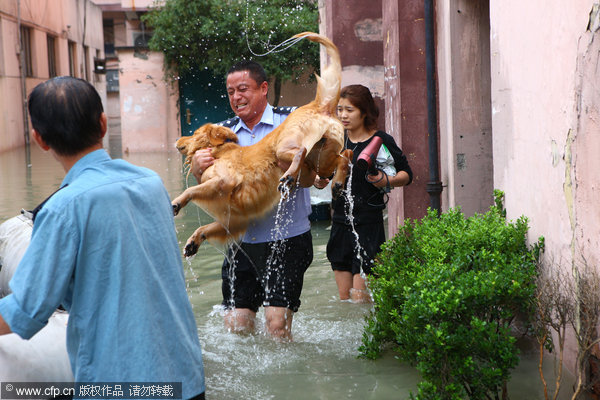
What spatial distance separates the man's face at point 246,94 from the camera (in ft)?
15.1

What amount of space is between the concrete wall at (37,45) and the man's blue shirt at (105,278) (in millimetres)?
21229

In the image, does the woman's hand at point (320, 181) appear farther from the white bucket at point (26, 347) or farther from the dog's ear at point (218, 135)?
the white bucket at point (26, 347)

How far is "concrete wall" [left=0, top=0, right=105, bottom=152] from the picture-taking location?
72.9ft

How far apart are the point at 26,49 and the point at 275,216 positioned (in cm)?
2354

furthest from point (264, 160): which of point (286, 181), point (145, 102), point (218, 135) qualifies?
point (145, 102)

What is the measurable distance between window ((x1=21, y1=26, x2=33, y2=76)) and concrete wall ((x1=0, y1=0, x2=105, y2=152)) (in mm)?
148

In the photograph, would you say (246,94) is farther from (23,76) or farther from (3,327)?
(23,76)

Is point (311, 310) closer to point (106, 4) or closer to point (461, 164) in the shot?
point (461, 164)

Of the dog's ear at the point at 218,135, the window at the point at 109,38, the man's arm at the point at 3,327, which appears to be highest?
the window at the point at 109,38

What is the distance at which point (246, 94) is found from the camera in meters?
4.63

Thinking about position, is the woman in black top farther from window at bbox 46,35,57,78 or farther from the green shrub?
window at bbox 46,35,57,78

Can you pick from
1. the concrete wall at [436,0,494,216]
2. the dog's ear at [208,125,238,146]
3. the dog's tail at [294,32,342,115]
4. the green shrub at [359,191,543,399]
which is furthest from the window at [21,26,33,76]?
the green shrub at [359,191,543,399]

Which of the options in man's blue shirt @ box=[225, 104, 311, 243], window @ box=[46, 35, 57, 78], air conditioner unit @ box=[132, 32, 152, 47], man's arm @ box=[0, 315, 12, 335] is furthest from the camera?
window @ box=[46, 35, 57, 78]

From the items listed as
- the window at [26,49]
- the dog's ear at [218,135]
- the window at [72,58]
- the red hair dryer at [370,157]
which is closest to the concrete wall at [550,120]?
the red hair dryer at [370,157]
